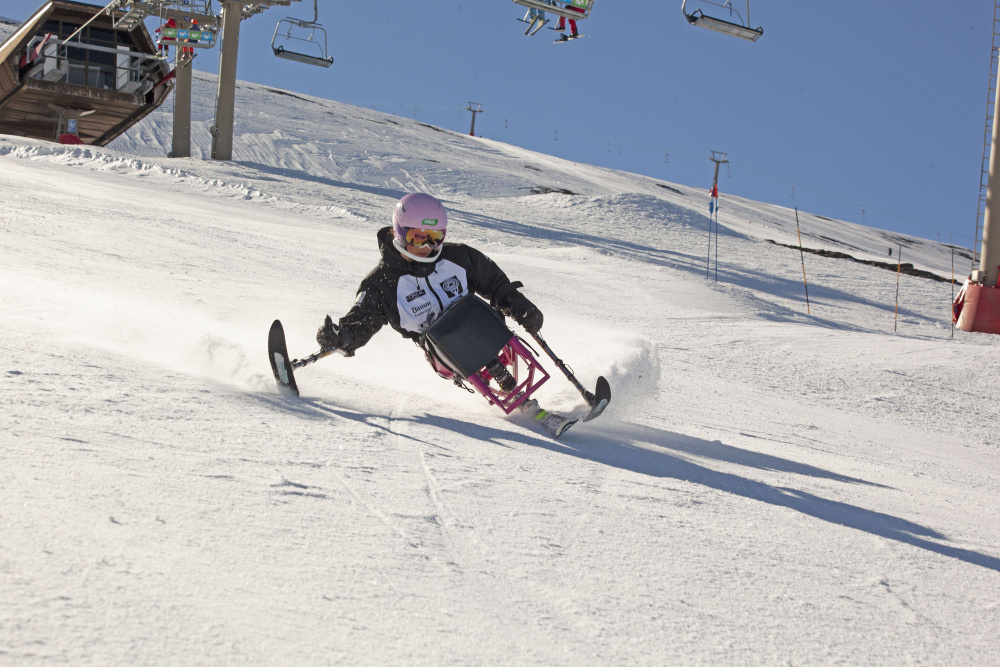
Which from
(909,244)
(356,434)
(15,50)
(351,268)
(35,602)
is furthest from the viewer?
(909,244)

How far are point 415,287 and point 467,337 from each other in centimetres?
60

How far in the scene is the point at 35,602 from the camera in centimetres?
179

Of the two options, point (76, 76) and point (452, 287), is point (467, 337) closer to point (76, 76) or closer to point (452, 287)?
point (452, 287)

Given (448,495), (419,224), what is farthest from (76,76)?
(448,495)

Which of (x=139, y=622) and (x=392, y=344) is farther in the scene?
(x=392, y=344)

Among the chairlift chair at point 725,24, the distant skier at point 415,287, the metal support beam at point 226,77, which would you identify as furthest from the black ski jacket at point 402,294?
the metal support beam at point 226,77

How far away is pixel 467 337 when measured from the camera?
524cm

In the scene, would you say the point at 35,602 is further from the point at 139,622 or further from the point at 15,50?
the point at 15,50

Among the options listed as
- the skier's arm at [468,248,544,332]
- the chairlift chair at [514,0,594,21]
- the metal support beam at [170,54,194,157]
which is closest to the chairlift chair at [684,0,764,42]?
the chairlift chair at [514,0,594,21]

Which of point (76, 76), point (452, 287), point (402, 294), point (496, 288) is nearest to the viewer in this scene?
point (402, 294)

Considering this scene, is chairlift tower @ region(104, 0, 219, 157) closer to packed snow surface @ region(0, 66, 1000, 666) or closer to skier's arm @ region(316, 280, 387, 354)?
packed snow surface @ region(0, 66, 1000, 666)

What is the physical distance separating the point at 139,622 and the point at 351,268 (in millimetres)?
10688

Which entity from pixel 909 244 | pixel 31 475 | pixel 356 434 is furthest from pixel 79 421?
pixel 909 244

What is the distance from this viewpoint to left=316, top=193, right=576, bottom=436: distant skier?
548 centimetres
